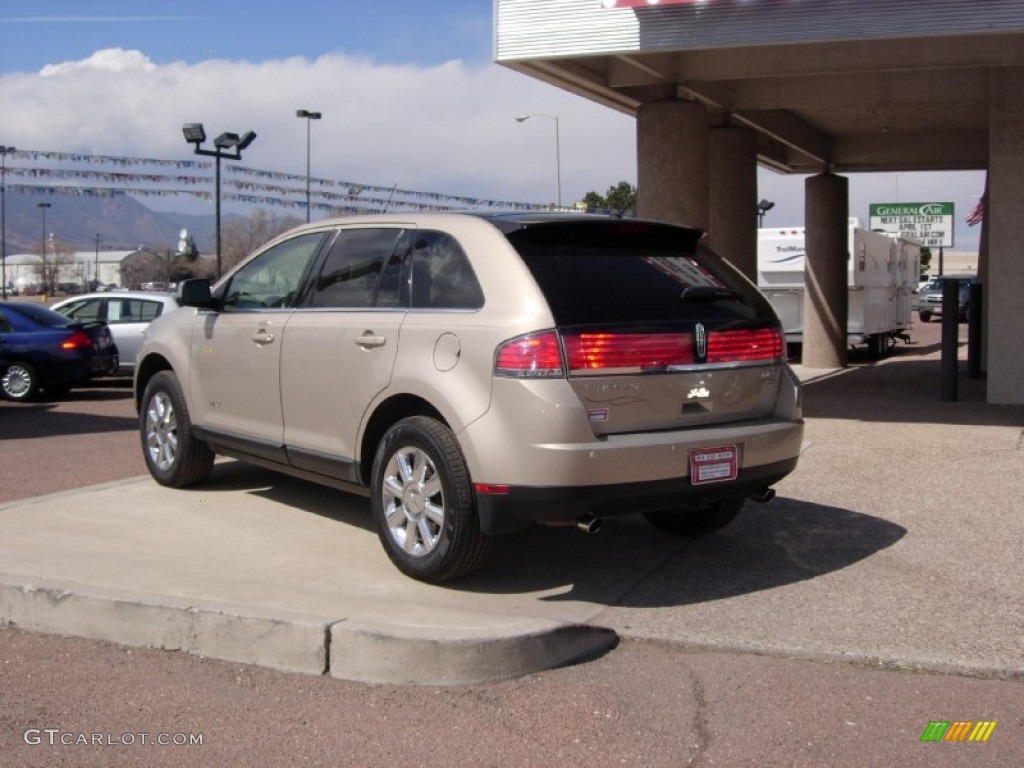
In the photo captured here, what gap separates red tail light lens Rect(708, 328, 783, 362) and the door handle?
167cm

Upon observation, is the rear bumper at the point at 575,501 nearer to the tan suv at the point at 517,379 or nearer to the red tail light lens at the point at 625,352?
the tan suv at the point at 517,379

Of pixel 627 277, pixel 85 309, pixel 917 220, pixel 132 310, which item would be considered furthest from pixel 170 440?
pixel 917 220

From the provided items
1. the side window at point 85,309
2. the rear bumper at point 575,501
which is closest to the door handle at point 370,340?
the rear bumper at point 575,501

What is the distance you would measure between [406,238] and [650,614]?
2374 mm

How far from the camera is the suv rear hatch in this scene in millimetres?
Result: 5348

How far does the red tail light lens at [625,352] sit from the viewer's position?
529 cm

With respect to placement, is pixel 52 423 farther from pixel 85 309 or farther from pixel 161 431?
pixel 85 309

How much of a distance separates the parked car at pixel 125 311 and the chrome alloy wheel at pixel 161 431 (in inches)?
402

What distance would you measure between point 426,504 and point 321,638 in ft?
3.49

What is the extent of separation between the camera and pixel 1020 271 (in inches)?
496

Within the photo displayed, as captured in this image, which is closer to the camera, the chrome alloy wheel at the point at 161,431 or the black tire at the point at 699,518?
the black tire at the point at 699,518

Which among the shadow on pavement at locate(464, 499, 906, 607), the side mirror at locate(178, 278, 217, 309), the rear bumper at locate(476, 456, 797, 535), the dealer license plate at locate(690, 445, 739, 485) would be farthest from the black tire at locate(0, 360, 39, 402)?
the dealer license plate at locate(690, 445, 739, 485)

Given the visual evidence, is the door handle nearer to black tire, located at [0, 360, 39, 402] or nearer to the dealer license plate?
the dealer license plate

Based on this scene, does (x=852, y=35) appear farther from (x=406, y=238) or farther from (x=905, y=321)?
(x=905, y=321)
